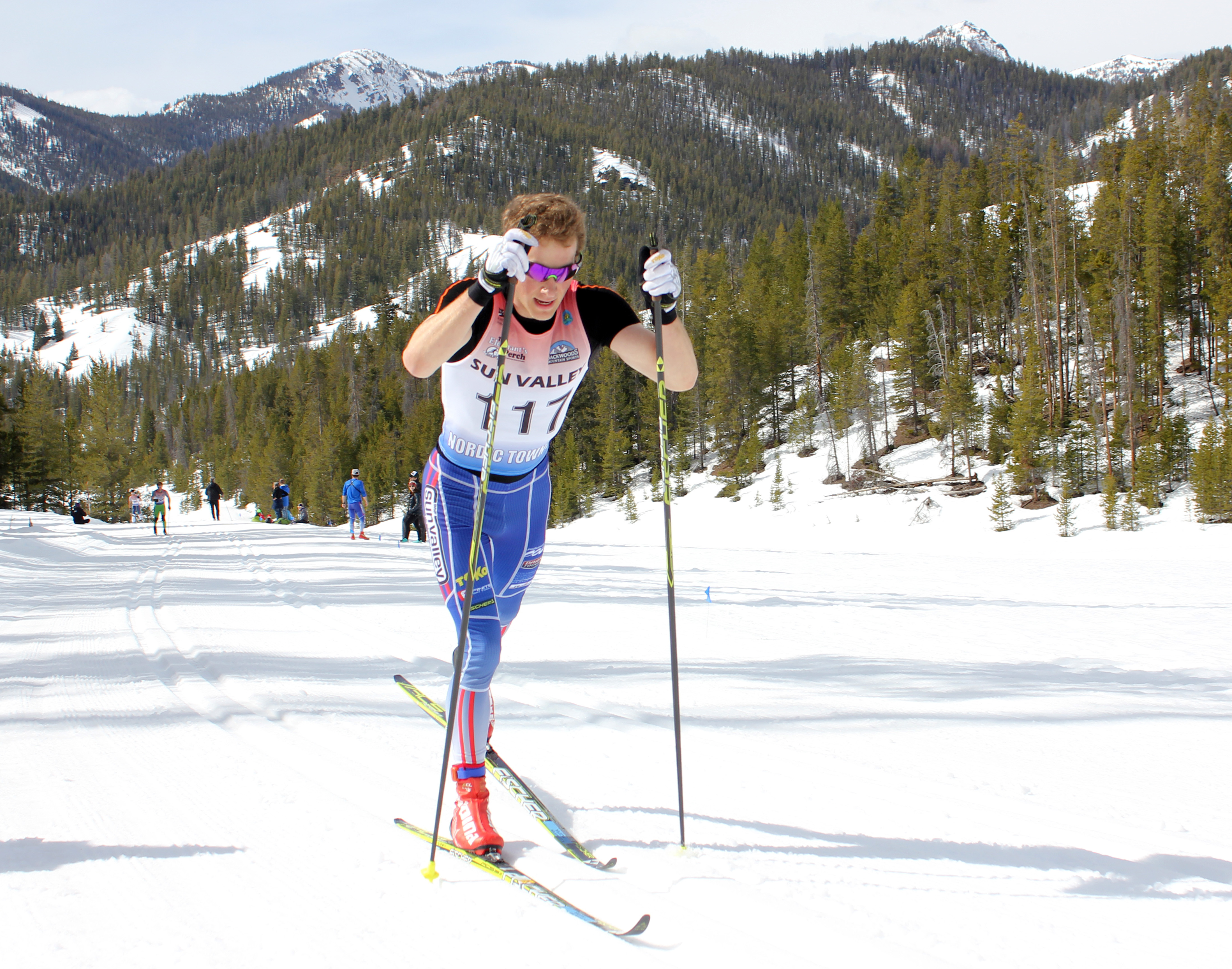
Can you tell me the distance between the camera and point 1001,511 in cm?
2447

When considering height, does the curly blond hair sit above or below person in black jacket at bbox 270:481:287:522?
above

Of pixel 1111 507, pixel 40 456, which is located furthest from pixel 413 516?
pixel 40 456

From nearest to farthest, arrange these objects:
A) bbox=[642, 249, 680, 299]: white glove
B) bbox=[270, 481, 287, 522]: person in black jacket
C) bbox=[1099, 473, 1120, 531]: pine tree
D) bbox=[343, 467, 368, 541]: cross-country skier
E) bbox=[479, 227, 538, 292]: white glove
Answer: bbox=[479, 227, 538, 292]: white glove
bbox=[642, 249, 680, 299]: white glove
bbox=[343, 467, 368, 541]: cross-country skier
bbox=[1099, 473, 1120, 531]: pine tree
bbox=[270, 481, 287, 522]: person in black jacket

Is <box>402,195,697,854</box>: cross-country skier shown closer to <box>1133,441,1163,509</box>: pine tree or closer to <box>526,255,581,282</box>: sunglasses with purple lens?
<box>526,255,581,282</box>: sunglasses with purple lens

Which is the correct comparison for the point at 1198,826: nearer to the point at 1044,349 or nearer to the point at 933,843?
the point at 933,843

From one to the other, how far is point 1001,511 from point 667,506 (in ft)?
84.3

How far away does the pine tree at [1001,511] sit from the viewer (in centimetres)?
2434

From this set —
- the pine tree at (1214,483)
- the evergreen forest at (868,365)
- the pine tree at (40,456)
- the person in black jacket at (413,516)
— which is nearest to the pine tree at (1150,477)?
the evergreen forest at (868,365)

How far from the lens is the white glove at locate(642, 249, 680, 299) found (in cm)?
259

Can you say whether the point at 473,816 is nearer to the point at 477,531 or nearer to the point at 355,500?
the point at 477,531

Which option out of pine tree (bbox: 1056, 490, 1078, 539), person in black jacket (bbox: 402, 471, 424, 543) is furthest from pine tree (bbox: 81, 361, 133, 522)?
pine tree (bbox: 1056, 490, 1078, 539)

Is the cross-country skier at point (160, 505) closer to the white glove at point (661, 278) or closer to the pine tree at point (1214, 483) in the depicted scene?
the white glove at point (661, 278)

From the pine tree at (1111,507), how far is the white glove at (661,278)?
25206 mm

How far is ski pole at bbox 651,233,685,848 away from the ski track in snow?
0.20 metres
